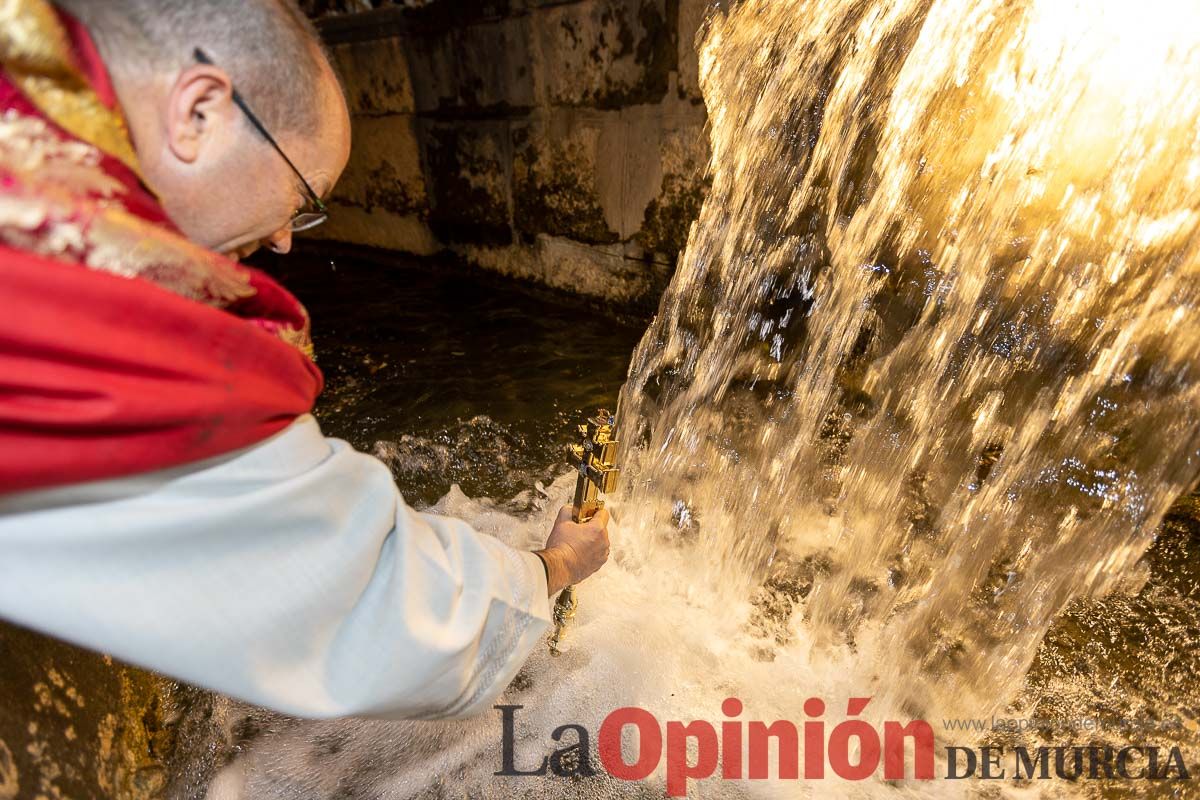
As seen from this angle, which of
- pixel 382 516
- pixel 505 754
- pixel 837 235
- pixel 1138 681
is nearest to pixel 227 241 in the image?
pixel 382 516

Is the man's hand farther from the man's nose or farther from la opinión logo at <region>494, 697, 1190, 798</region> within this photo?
the man's nose

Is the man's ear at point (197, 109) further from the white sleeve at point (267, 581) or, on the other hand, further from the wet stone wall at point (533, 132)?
the wet stone wall at point (533, 132)

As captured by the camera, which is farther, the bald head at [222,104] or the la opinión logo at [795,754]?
the la opinión logo at [795,754]

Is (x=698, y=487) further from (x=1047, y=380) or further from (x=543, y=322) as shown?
(x=543, y=322)

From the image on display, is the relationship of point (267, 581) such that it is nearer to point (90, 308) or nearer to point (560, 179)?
point (90, 308)

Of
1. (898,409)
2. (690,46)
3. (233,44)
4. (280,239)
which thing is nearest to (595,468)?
(280,239)

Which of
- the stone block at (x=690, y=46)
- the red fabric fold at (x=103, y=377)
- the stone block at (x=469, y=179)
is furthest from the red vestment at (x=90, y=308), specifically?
the stone block at (x=469, y=179)

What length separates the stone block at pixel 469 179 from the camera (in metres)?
5.20

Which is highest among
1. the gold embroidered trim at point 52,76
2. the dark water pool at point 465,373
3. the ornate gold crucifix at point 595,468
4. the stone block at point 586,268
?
the gold embroidered trim at point 52,76

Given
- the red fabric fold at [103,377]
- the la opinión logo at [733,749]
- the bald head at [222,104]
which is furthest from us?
the la opinión logo at [733,749]

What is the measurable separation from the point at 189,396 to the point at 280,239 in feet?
1.93

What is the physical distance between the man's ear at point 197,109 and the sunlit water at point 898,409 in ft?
5.41

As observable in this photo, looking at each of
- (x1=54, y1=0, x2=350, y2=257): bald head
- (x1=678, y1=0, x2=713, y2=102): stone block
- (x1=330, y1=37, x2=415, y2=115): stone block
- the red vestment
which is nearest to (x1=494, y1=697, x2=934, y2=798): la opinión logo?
the red vestment

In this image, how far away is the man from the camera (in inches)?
27.5
